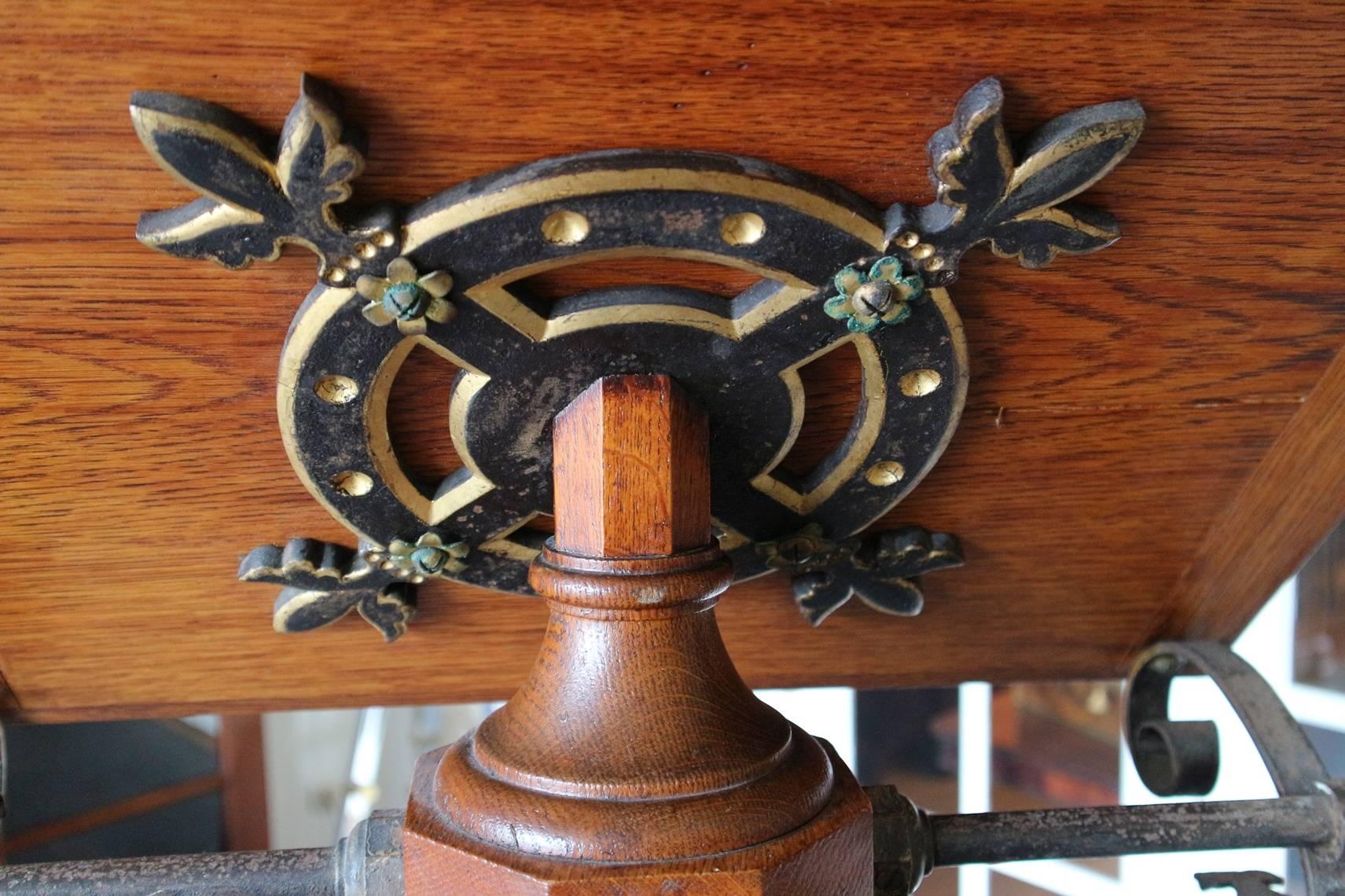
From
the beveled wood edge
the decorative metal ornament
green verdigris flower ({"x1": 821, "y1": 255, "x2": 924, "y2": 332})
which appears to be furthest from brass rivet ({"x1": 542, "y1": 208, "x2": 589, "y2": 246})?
the beveled wood edge

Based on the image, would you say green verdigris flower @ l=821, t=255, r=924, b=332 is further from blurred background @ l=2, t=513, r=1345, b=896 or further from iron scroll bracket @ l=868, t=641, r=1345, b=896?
blurred background @ l=2, t=513, r=1345, b=896

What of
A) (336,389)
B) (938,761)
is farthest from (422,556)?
(938,761)

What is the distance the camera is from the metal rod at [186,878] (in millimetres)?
610

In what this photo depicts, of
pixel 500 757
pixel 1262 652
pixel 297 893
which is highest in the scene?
pixel 500 757

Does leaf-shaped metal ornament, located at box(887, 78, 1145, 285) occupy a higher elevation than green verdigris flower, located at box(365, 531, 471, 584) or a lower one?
higher

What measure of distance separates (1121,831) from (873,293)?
35 centimetres

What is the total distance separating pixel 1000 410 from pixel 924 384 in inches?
2.8

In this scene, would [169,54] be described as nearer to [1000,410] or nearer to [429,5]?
[429,5]

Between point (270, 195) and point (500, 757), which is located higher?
point (270, 195)

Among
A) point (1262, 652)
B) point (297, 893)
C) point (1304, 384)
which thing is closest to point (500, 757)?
point (297, 893)

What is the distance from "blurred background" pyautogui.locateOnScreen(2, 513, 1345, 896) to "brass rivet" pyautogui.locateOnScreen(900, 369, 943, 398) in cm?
92

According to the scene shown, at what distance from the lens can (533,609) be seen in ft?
2.40

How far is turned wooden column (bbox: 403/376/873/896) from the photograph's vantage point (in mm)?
469

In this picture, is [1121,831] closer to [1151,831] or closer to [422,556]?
[1151,831]
